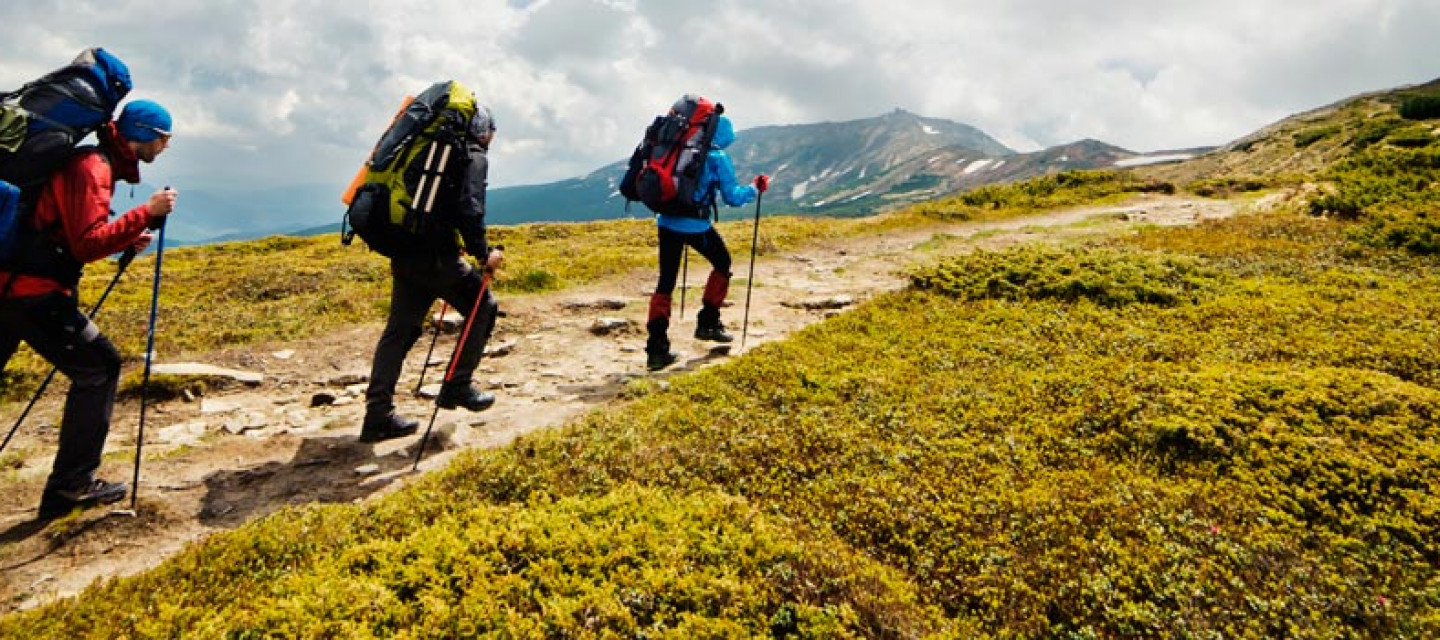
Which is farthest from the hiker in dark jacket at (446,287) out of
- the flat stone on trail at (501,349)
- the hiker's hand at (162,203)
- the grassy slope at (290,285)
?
the grassy slope at (290,285)

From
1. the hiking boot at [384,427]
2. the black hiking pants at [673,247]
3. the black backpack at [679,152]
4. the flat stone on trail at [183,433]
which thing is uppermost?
the black backpack at [679,152]

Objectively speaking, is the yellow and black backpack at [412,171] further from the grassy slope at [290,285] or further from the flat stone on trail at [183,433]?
the grassy slope at [290,285]

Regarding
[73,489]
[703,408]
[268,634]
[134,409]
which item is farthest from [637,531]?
[134,409]

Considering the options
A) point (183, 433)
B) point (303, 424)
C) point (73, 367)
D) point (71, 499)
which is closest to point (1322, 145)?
point (303, 424)

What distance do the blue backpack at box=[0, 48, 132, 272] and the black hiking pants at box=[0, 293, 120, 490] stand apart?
0.52 metres

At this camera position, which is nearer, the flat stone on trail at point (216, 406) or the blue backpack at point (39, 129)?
the blue backpack at point (39, 129)

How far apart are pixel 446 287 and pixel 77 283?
11.2 ft

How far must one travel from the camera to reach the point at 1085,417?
6.94 m

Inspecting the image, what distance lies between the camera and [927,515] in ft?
18.0

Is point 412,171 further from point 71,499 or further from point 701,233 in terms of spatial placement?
point 701,233

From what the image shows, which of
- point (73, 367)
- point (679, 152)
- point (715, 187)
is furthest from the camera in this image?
point (715, 187)

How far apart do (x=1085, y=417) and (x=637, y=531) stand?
483 cm

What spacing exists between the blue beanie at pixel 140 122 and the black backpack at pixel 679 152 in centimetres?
589

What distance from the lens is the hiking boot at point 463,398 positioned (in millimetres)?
9000
